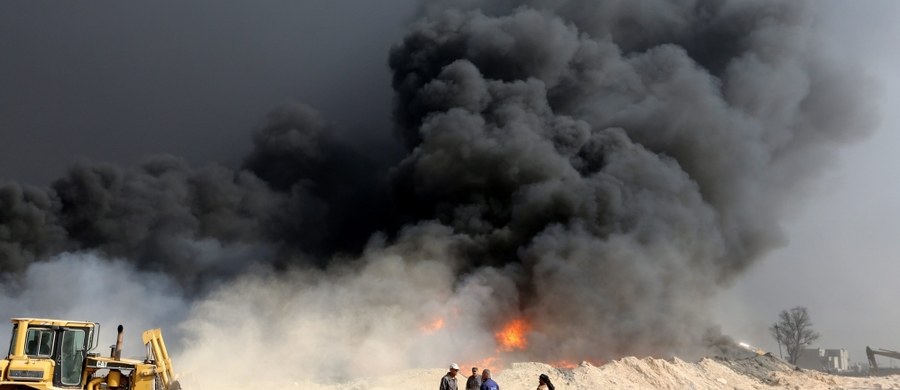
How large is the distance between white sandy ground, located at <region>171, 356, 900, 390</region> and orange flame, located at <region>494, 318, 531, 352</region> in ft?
24.6

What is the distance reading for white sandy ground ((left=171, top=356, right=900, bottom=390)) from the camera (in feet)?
90.1

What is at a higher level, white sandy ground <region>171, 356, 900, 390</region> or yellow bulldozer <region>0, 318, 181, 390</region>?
white sandy ground <region>171, 356, 900, 390</region>

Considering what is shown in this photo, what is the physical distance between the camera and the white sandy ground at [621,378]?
90.1 ft

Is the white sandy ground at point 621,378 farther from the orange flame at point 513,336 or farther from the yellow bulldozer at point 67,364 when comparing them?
the yellow bulldozer at point 67,364

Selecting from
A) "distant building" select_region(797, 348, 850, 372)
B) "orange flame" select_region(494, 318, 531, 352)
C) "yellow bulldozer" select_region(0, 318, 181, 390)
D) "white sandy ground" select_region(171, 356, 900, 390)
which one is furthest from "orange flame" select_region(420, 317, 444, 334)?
"distant building" select_region(797, 348, 850, 372)

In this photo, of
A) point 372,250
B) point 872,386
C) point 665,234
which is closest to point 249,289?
point 372,250

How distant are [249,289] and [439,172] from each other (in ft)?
45.9

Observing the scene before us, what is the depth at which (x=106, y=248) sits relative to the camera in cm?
5197

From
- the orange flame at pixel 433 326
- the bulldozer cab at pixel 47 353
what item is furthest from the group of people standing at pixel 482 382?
the orange flame at pixel 433 326

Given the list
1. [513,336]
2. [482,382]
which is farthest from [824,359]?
[482,382]

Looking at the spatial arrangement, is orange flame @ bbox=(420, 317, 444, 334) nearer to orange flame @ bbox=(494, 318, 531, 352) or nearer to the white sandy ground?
orange flame @ bbox=(494, 318, 531, 352)

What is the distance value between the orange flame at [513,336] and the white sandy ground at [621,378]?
749cm

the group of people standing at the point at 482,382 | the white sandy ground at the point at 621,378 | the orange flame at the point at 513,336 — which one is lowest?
the group of people standing at the point at 482,382

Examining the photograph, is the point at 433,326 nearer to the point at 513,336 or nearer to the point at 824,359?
the point at 513,336
